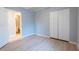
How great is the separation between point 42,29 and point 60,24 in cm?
153

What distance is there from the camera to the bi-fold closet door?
11.6ft

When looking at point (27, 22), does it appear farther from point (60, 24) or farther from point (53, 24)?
point (60, 24)

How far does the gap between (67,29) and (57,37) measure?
0.74 meters

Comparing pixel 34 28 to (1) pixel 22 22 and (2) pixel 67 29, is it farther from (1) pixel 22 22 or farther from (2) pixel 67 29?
(2) pixel 67 29

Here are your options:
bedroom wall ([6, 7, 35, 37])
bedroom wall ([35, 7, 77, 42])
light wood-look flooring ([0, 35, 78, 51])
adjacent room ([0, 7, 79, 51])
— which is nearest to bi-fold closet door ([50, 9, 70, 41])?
adjacent room ([0, 7, 79, 51])

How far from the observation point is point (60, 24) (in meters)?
3.87

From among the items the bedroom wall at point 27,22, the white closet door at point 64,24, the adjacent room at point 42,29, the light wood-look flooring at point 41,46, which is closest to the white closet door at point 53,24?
the adjacent room at point 42,29

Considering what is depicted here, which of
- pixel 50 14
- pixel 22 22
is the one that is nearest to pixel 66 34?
pixel 50 14

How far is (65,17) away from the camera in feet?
11.8

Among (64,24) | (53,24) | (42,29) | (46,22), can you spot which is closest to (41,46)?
(64,24)

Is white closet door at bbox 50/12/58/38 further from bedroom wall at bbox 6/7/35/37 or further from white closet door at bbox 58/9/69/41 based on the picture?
bedroom wall at bbox 6/7/35/37
